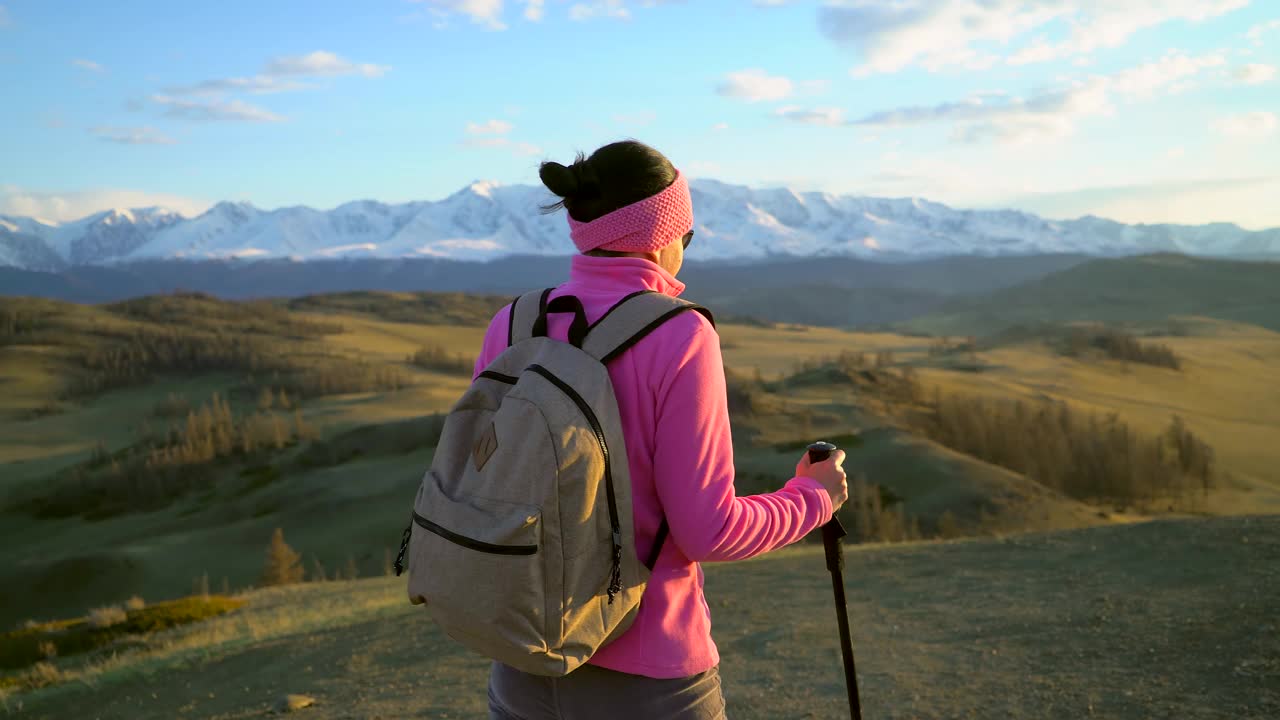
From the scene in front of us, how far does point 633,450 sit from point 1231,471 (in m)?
31.5

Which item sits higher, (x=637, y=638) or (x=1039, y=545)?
(x=637, y=638)

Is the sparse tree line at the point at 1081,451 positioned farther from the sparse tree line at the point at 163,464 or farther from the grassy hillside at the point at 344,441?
the sparse tree line at the point at 163,464

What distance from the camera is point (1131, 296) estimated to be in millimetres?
140875

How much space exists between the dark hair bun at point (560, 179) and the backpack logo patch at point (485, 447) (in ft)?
2.03

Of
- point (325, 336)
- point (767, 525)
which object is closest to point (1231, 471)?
point (767, 525)

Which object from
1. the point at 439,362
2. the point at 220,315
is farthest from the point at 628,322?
the point at 220,315

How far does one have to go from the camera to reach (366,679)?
7.86 m

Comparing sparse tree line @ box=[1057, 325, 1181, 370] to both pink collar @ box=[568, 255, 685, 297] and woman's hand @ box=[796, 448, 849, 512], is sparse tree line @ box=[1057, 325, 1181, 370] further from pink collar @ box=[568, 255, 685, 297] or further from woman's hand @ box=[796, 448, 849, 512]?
pink collar @ box=[568, 255, 685, 297]

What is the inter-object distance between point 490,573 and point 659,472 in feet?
1.45

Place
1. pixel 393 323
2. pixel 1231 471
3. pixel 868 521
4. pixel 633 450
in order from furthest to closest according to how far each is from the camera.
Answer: pixel 393 323, pixel 1231 471, pixel 868 521, pixel 633 450

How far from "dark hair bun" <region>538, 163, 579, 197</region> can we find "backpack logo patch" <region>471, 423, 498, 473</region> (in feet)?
2.03

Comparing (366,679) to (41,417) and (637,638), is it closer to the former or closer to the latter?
(637,638)

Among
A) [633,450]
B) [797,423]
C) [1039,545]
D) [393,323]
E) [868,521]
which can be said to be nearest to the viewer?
[633,450]

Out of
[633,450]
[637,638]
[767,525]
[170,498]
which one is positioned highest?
[633,450]
